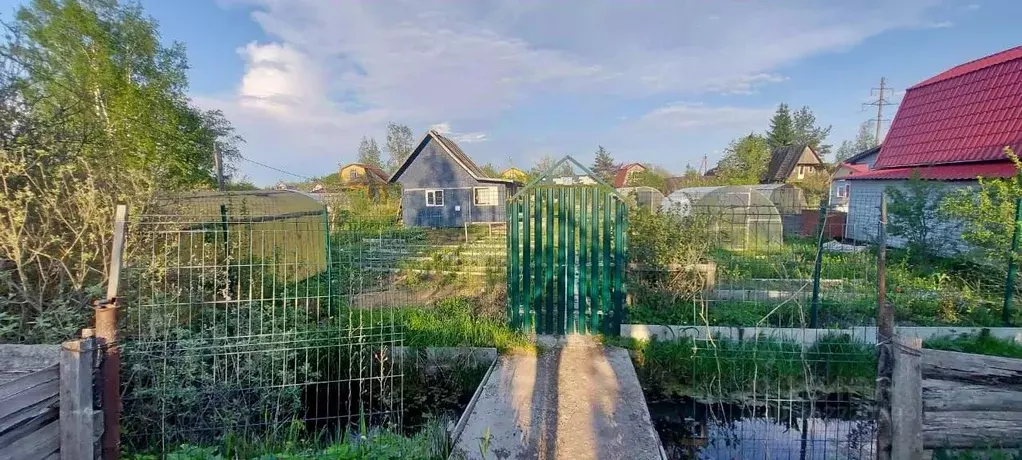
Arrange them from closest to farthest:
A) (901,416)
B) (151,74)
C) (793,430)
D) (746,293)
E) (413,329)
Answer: (901,416) → (793,430) → (413,329) → (746,293) → (151,74)

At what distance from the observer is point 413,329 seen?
5.52 m

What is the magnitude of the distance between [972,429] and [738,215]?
5.69 meters

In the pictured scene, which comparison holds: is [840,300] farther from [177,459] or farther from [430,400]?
[177,459]

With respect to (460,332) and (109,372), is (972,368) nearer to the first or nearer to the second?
(460,332)

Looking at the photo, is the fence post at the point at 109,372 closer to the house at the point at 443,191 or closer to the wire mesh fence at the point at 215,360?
the wire mesh fence at the point at 215,360

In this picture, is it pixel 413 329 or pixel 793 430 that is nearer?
pixel 793 430

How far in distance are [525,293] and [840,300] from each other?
4.65 metres

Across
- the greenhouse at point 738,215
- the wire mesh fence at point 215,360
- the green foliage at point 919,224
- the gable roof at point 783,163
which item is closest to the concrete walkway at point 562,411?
the wire mesh fence at point 215,360

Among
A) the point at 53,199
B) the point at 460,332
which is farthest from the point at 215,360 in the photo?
the point at 460,332

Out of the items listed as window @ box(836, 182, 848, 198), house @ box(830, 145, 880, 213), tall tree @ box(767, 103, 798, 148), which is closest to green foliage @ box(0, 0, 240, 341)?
house @ box(830, 145, 880, 213)

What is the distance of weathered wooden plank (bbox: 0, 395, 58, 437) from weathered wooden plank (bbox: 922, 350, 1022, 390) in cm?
509

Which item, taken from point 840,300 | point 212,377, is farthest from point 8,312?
point 840,300

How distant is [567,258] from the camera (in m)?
5.45

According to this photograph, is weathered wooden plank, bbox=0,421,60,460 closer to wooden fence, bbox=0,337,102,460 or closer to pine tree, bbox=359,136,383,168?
wooden fence, bbox=0,337,102,460
